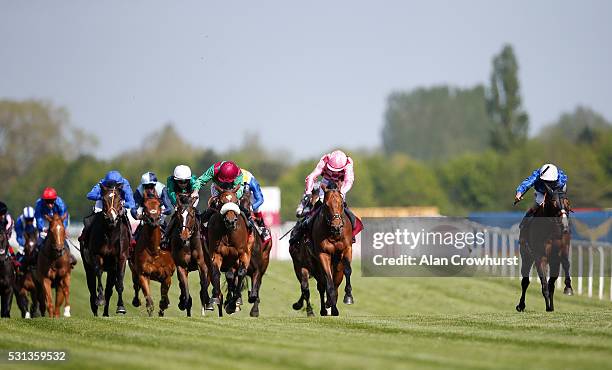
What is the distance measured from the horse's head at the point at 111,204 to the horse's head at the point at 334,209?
3.46 m

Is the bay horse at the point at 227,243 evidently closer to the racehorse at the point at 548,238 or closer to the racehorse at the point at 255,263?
the racehorse at the point at 255,263

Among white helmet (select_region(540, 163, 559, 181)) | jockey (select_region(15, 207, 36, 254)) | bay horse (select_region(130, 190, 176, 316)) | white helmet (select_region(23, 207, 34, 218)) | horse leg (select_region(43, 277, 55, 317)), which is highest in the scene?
white helmet (select_region(540, 163, 559, 181))

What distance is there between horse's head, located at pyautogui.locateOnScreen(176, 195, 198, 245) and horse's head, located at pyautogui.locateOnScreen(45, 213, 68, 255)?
307 cm

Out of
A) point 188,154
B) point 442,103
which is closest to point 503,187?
point 188,154

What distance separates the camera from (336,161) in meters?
20.3

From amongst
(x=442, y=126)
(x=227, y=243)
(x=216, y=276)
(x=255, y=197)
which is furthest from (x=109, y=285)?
(x=442, y=126)

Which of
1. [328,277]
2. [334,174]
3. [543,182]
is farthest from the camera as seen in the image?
[543,182]

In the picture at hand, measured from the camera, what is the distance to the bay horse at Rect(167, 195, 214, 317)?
19.8 metres

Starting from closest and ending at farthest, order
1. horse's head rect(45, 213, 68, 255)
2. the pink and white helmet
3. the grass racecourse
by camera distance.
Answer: the grass racecourse, the pink and white helmet, horse's head rect(45, 213, 68, 255)

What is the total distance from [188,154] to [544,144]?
28.3 metres

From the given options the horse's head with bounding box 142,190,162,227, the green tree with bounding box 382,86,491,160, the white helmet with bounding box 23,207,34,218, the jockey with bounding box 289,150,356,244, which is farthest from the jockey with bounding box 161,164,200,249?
the green tree with bounding box 382,86,491,160

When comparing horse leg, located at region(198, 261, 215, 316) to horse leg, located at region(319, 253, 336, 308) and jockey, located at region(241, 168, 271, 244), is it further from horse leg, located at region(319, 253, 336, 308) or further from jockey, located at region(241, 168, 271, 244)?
horse leg, located at region(319, 253, 336, 308)

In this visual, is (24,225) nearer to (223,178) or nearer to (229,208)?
(223,178)

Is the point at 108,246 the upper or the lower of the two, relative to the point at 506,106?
lower
